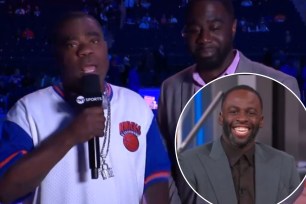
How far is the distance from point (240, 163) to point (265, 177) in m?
0.07

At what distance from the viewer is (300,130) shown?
116cm

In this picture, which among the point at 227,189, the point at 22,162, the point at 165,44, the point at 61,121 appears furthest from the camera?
the point at 165,44

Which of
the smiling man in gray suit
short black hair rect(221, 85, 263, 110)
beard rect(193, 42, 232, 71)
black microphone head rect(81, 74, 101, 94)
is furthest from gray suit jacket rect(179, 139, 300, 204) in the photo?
black microphone head rect(81, 74, 101, 94)

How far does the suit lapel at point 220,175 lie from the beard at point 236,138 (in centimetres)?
4

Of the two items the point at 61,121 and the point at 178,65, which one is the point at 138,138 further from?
the point at 178,65

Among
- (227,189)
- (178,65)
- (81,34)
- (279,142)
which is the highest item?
(81,34)

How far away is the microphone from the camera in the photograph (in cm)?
98

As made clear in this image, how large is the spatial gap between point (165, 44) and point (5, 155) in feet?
2.47

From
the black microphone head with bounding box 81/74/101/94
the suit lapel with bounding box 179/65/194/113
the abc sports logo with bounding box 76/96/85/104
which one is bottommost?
the suit lapel with bounding box 179/65/194/113

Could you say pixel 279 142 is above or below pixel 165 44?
below

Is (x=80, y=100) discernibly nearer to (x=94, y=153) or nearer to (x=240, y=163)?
(x=94, y=153)

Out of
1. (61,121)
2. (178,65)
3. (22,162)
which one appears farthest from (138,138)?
(178,65)

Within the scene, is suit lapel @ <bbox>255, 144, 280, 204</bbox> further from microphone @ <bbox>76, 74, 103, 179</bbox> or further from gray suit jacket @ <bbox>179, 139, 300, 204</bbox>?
microphone @ <bbox>76, 74, 103, 179</bbox>

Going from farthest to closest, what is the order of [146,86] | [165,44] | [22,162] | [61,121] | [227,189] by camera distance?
[165,44] → [146,86] → [227,189] → [61,121] → [22,162]
